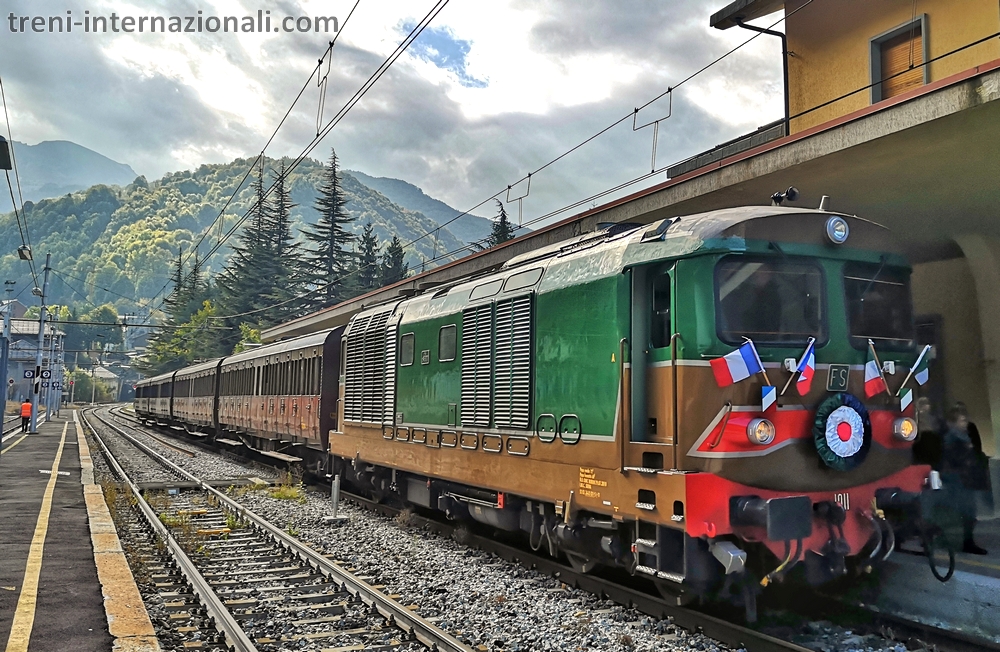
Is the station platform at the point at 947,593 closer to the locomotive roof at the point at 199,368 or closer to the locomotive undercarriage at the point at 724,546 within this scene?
the locomotive undercarriage at the point at 724,546

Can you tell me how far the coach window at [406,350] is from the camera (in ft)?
39.7

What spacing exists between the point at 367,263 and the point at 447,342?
59004 millimetres

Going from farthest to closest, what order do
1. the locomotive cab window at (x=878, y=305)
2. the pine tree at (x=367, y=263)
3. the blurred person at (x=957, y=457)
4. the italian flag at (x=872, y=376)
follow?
the pine tree at (x=367, y=263), the blurred person at (x=957, y=457), the locomotive cab window at (x=878, y=305), the italian flag at (x=872, y=376)

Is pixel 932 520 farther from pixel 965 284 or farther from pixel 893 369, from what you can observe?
pixel 965 284

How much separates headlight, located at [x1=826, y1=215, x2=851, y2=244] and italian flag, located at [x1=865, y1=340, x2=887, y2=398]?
0.92 metres

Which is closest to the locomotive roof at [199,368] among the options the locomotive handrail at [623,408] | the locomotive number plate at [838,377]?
the locomotive handrail at [623,408]

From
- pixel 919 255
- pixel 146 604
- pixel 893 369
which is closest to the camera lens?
pixel 893 369

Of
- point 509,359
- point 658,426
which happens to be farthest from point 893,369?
point 509,359

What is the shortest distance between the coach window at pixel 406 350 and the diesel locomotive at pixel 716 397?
3189mm

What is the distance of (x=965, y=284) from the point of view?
36.0 ft

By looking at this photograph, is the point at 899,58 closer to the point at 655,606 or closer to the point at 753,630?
the point at 655,606

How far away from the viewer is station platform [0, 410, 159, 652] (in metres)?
6.22

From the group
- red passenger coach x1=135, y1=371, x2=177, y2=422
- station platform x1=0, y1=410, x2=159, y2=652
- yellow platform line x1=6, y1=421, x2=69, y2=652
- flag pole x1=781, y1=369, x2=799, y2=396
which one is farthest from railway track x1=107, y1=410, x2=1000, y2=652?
red passenger coach x1=135, y1=371, x2=177, y2=422

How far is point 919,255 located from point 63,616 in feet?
37.1
